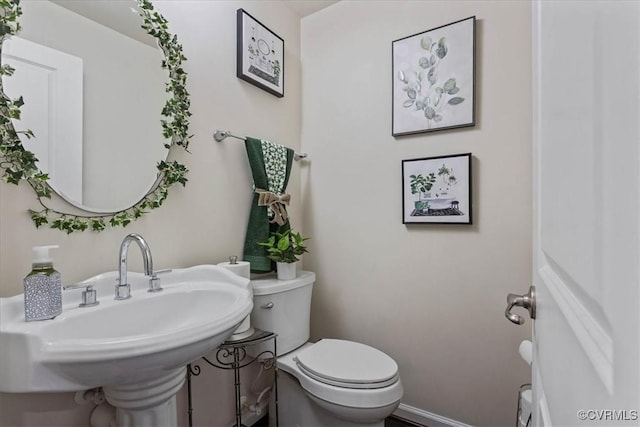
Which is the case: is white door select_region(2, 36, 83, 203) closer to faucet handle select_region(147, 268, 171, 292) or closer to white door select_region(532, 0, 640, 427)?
faucet handle select_region(147, 268, 171, 292)

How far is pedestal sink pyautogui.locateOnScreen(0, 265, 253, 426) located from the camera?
2.21 ft

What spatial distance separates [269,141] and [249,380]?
1.27m

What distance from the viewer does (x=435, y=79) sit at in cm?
157

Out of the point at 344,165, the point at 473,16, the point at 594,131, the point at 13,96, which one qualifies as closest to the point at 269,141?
the point at 344,165

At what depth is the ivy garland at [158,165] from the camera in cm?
87

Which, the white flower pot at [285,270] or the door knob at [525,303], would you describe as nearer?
the door knob at [525,303]

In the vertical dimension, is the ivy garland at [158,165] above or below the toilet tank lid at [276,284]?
above

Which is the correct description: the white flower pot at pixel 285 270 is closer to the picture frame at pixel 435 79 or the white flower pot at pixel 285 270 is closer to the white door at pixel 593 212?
the picture frame at pixel 435 79

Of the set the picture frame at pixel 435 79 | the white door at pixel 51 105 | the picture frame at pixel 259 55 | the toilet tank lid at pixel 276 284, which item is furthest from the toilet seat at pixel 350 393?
the picture frame at pixel 259 55

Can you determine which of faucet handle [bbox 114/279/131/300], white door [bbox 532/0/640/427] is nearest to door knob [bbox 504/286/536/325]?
white door [bbox 532/0/640/427]

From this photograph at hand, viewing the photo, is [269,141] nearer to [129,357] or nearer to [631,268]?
[129,357]

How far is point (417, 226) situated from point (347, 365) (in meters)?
0.76

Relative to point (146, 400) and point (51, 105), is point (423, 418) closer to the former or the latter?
point (146, 400)

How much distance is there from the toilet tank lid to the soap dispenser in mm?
730
